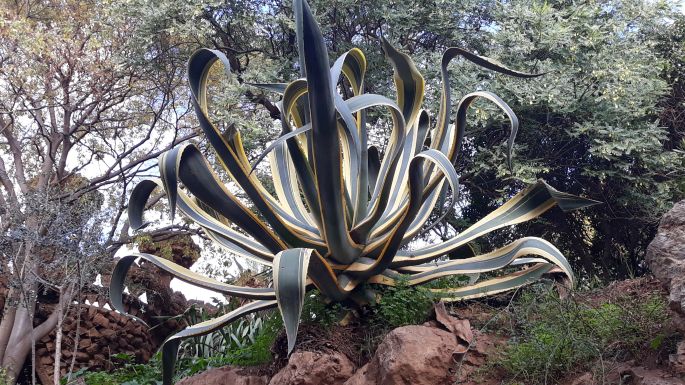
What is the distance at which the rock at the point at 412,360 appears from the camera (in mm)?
3172

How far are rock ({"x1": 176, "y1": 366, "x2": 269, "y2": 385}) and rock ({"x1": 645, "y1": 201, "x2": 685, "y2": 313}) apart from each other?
79.8 inches

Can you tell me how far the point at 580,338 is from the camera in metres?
3.13

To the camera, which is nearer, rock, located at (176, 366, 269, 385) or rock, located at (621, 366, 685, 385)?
rock, located at (621, 366, 685, 385)

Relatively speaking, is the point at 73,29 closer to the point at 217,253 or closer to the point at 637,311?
the point at 217,253

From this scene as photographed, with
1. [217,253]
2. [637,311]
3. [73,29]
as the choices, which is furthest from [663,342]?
[73,29]

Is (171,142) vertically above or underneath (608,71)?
above

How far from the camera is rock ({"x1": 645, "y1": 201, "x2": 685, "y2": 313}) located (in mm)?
2986

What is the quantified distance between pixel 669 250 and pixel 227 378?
2.33m

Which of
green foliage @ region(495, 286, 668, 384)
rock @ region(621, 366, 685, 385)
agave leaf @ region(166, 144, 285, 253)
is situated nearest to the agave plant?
agave leaf @ region(166, 144, 285, 253)

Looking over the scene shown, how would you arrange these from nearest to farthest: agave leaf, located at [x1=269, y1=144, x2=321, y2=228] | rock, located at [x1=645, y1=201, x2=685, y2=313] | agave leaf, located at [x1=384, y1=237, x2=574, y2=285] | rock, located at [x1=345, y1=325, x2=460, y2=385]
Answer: rock, located at [x1=645, y1=201, x2=685, y2=313]
rock, located at [x1=345, y1=325, x2=460, y2=385]
agave leaf, located at [x1=384, y1=237, x2=574, y2=285]
agave leaf, located at [x1=269, y1=144, x2=321, y2=228]

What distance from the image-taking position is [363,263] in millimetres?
4035

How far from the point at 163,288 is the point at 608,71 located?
5893 millimetres

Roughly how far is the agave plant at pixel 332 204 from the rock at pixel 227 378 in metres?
0.26

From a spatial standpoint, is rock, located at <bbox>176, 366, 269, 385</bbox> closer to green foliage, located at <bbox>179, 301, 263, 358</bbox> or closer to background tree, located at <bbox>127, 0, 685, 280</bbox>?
green foliage, located at <bbox>179, 301, 263, 358</bbox>
